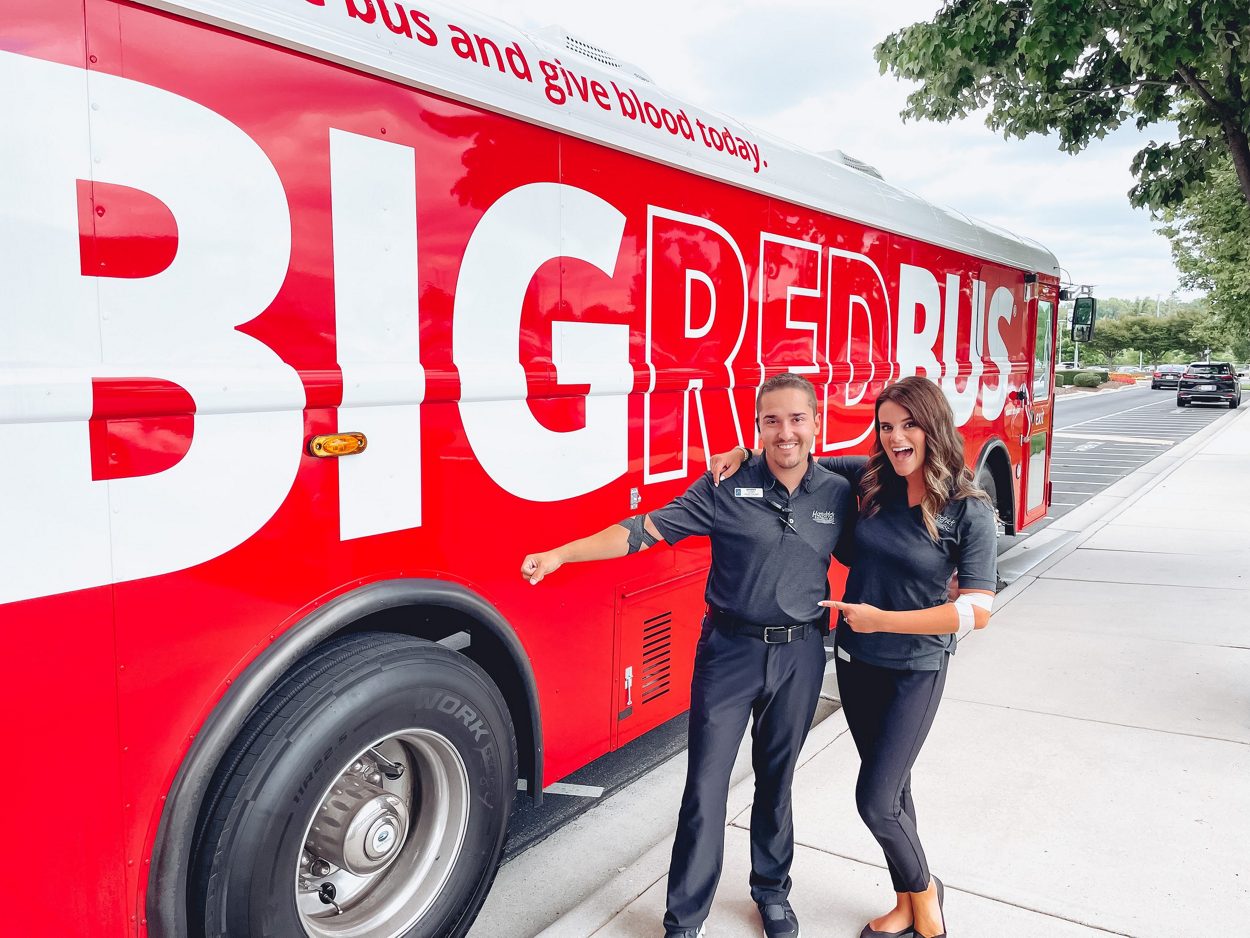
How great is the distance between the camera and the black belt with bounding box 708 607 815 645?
271 cm

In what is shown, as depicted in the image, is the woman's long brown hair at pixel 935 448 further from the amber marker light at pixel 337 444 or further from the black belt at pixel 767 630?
the amber marker light at pixel 337 444

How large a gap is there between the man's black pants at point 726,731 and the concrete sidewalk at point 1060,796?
31 cm

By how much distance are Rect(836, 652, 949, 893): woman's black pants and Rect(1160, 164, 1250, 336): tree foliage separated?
9046 millimetres

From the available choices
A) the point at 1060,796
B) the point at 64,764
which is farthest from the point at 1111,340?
the point at 64,764

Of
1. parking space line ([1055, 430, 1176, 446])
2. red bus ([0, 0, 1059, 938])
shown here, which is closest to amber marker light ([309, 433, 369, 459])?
red bus ([0, 0, 1059, 938])

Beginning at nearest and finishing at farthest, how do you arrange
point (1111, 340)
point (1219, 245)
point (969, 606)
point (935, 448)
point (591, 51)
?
point (969, 606) → point (935, 448) → point (591, 51) → point (1219, 245) → point (1111, 340)

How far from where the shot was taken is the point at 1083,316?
8445 millimetres

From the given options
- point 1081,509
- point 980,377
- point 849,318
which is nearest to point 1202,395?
point 1081,509

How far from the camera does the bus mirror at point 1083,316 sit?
8.45 metres

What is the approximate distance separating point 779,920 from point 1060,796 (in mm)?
1688

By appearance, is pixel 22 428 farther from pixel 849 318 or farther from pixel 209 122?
pixel 849 318

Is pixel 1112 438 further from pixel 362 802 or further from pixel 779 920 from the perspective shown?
pixel 362 802

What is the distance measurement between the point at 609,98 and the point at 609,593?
1.78 meters

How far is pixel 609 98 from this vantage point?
327cm
